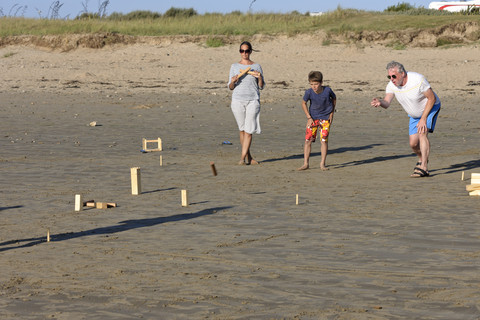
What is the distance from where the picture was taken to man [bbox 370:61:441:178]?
10.7 m

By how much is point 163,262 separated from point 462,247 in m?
2.31

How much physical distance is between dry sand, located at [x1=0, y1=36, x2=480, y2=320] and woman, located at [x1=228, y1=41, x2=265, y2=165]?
45 cm

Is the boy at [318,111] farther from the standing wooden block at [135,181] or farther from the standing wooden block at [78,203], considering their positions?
the standing wooden block at [78,203]

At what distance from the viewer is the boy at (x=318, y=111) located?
11742 millimetres

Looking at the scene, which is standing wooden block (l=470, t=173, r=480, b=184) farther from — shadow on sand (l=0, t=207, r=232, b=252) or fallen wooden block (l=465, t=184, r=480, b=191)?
shadow on sand (l=0, t=207, r=232, b=252)

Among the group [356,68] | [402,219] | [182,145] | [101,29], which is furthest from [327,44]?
[402,219]

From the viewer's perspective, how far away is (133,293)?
5.78 meters

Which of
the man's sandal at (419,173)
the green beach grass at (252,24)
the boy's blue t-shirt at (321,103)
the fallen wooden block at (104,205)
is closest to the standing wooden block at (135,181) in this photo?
the fallen wooden block at (104,205)

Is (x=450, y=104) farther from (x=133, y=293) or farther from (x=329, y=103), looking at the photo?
(x=133, y=293)

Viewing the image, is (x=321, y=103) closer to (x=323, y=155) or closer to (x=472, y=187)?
(x=323, y=155)

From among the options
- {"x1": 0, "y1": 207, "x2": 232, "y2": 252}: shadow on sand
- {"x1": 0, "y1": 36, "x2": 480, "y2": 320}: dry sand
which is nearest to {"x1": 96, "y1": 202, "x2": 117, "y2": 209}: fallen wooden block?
{"x1": 0, "y1": 36, "x2": 480, "y2": 320}: dry sand

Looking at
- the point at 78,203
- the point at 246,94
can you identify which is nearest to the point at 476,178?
the point at 246,94

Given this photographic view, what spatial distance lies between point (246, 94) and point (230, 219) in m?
4.17

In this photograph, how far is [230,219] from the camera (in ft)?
27.1
